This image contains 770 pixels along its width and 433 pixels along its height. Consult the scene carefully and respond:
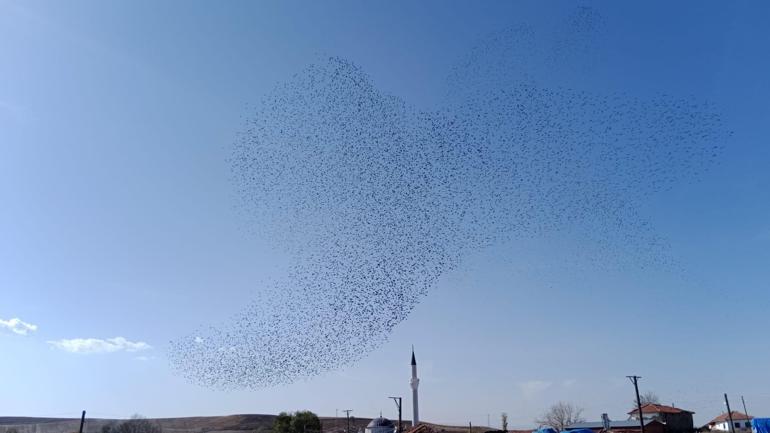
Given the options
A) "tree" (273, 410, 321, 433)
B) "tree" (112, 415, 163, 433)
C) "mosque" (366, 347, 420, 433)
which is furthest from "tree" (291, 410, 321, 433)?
"tree" (112, 415, 163, 433)

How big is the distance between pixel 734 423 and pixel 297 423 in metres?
83.6

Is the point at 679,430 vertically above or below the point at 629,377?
below

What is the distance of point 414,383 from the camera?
98.7 m

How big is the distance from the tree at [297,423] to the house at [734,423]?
254ft

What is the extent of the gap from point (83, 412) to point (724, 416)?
11349 cm

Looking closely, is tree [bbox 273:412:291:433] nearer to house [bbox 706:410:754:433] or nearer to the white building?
the white building

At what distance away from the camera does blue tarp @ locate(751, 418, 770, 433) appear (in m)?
79.2

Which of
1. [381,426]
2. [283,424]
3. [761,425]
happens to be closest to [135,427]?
[283,424]

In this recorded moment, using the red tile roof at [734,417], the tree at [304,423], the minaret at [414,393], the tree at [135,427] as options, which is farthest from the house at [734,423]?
the tree at [135,427]

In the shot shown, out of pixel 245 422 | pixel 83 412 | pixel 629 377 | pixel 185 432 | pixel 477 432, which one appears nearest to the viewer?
pixel 83 412

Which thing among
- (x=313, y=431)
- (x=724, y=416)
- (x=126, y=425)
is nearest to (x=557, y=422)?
(x=724, y=416)

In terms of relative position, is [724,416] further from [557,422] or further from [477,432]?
[477,432]

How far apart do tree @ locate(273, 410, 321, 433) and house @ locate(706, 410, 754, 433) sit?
254 feet

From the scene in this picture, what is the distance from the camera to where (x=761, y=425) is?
263 ft
